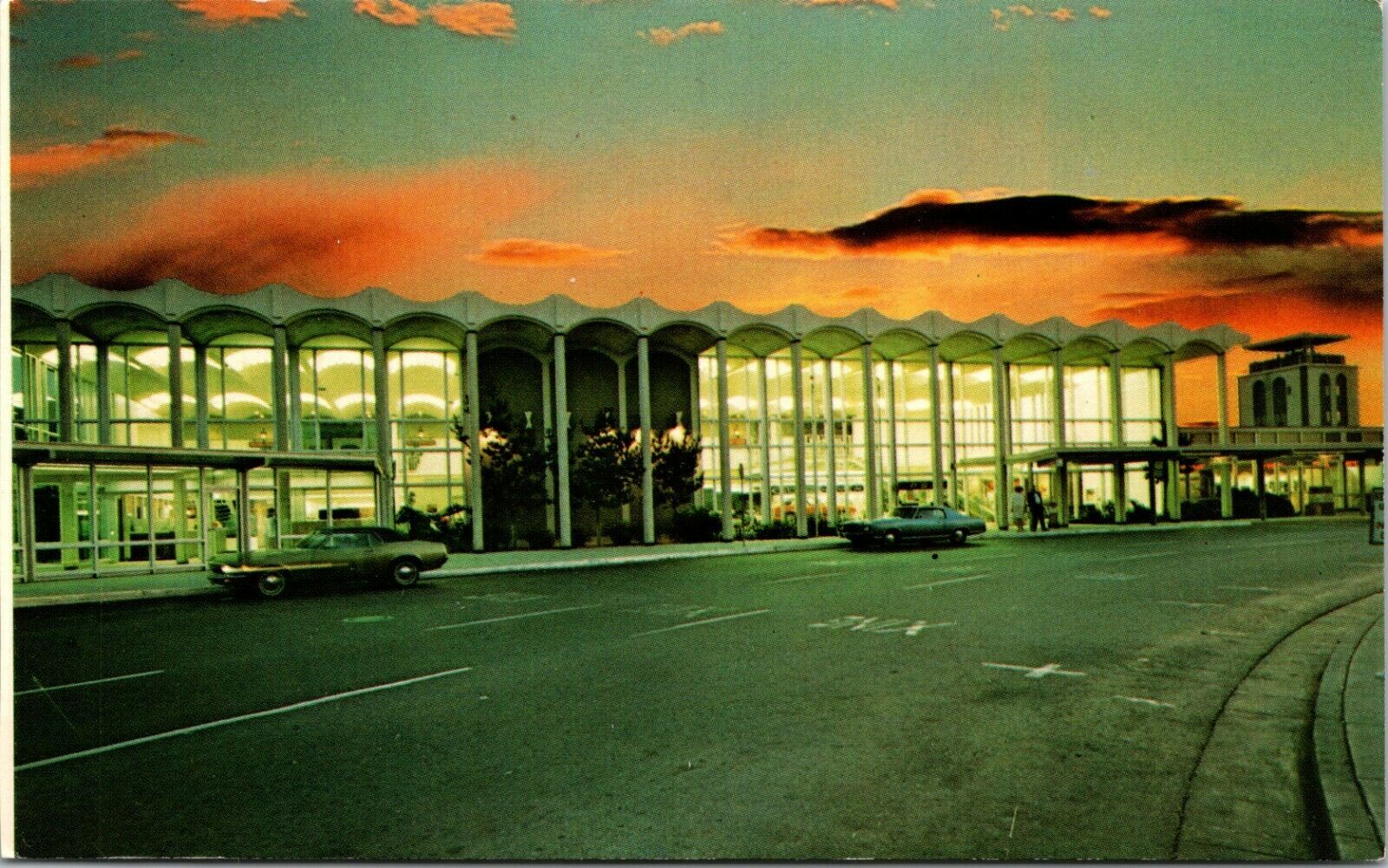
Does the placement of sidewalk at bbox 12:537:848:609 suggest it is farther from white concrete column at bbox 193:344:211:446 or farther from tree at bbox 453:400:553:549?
white concrete column at bbox 193:344:211:446

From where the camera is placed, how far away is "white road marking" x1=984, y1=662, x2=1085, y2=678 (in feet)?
25.8

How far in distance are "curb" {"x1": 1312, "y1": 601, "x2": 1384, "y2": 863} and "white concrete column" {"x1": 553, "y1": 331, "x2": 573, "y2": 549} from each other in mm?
22116

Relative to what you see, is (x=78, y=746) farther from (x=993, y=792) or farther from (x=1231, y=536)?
(x=1231, y=536)

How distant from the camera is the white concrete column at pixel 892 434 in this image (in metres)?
34.6

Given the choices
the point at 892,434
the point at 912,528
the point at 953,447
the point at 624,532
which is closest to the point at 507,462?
the point at 624,532

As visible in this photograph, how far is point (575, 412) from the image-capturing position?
101ft

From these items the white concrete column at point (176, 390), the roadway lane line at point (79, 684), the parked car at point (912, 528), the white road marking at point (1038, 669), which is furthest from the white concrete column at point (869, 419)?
the roadway lane line at point (79, 684)

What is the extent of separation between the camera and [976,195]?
1006 centimetres

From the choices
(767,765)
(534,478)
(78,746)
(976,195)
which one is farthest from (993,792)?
(534,478)

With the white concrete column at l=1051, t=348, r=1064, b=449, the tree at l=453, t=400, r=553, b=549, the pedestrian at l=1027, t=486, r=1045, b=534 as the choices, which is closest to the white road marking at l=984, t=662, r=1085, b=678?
the tree at l=453, t=400, r=553, b=549

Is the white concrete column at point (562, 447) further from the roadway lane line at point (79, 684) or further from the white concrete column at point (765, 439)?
the roadway lane line at point (79, 684)

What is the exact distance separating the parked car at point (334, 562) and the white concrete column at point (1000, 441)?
76.2ft

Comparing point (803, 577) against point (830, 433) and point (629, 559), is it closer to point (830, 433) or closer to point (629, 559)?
point (629, 559)

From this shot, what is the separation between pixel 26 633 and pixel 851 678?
10.8 meters
